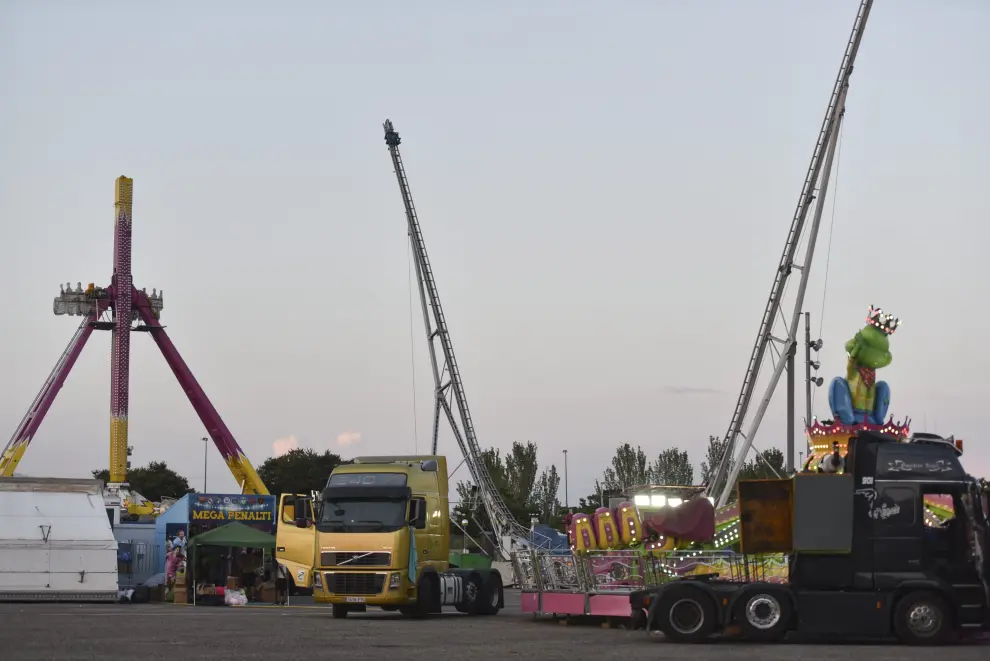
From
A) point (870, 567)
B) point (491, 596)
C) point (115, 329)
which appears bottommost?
point (491, 596)

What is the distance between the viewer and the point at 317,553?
106 ft

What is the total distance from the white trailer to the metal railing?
17.9m

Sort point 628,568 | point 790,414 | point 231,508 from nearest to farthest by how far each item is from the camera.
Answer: point 628,568, point 790,414, point 231,508

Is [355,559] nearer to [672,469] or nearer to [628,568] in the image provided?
[628,568]

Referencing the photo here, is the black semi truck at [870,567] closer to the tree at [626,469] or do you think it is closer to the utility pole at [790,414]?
the utility pole at [790,414]

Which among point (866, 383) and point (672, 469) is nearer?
point (866, 383)

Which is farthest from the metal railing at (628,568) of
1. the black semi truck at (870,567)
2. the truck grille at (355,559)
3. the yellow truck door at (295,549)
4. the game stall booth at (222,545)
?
the game stall booth at (222,545)

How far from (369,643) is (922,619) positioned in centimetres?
865

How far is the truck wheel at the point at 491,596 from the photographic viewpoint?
113ft

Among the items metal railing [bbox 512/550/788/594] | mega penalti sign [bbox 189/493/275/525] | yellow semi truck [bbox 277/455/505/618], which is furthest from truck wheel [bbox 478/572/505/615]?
mega penalti sign [bbox 189/493/275/525]

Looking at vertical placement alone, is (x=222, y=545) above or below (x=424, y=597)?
above

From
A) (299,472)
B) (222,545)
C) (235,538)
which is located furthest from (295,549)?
(299,472)

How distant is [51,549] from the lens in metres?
43.7

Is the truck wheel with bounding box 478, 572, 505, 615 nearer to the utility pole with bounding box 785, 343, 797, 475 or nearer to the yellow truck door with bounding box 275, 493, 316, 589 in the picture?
the utility pole with bounding box 785, 343, 797, 475
